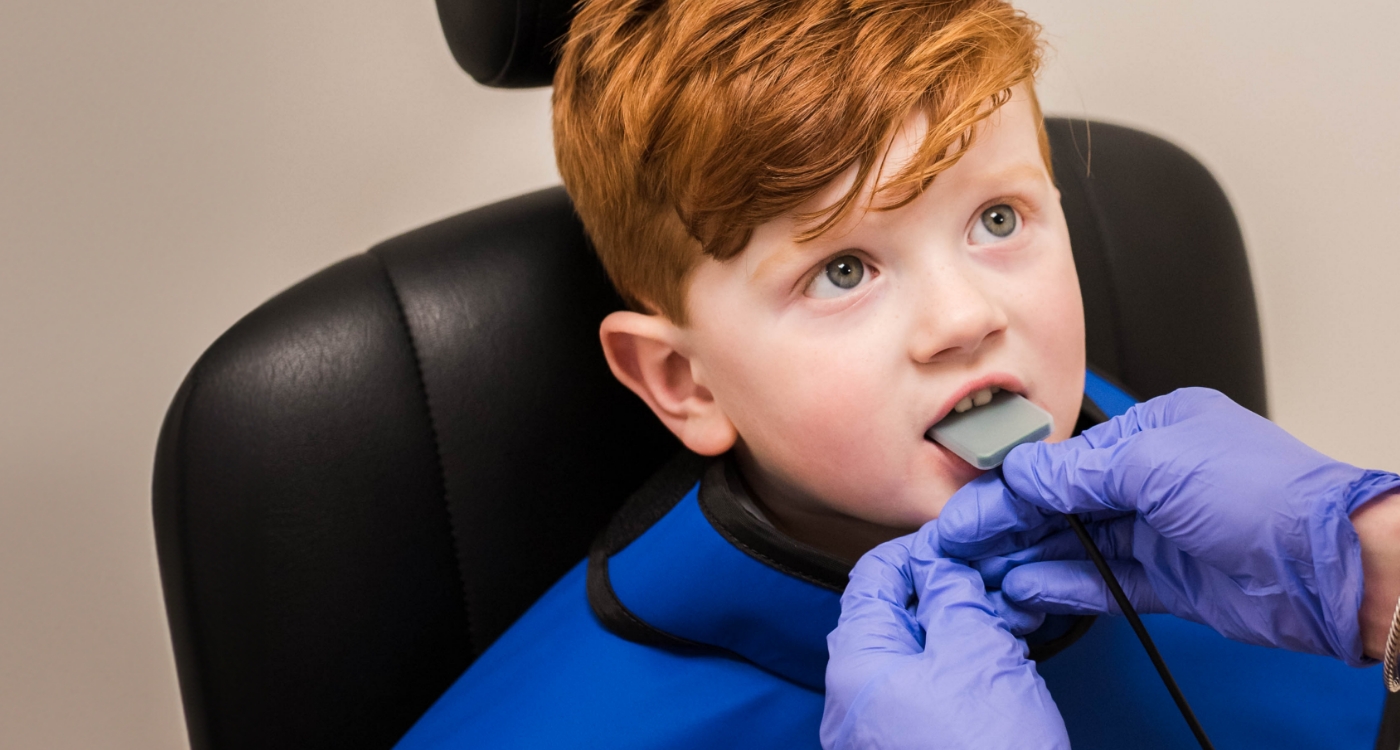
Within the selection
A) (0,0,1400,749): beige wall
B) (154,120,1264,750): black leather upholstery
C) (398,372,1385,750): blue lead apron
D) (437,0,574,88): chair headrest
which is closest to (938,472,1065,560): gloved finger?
(398,372,1385,750): blue lead apron

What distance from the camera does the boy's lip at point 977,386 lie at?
2.28 ft

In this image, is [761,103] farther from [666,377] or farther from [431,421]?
[431,421]

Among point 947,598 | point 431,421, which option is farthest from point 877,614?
→ point 431,421

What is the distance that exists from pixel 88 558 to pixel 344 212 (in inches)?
20.5

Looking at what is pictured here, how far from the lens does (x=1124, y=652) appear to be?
2.75ft

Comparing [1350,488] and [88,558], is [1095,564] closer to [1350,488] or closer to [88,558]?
[1350,488]

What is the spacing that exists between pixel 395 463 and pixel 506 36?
375 mm

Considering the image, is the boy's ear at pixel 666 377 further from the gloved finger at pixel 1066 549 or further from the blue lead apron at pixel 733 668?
the gloved finger at pixel 1066 549

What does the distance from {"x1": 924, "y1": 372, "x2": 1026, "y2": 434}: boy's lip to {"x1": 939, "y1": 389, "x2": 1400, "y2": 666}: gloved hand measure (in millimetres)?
47

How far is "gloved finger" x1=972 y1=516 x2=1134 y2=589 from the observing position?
716 mm

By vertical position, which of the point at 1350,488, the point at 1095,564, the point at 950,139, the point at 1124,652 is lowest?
the point at 1124,652

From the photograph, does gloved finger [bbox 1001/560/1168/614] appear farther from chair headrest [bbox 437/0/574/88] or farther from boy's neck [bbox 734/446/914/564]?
chair headrest [bbox 437/0/574/88]

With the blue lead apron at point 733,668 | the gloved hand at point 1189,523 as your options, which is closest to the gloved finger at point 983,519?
the gloved hand at point 1189,523

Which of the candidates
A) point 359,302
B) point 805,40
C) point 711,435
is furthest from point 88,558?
point 805,40
